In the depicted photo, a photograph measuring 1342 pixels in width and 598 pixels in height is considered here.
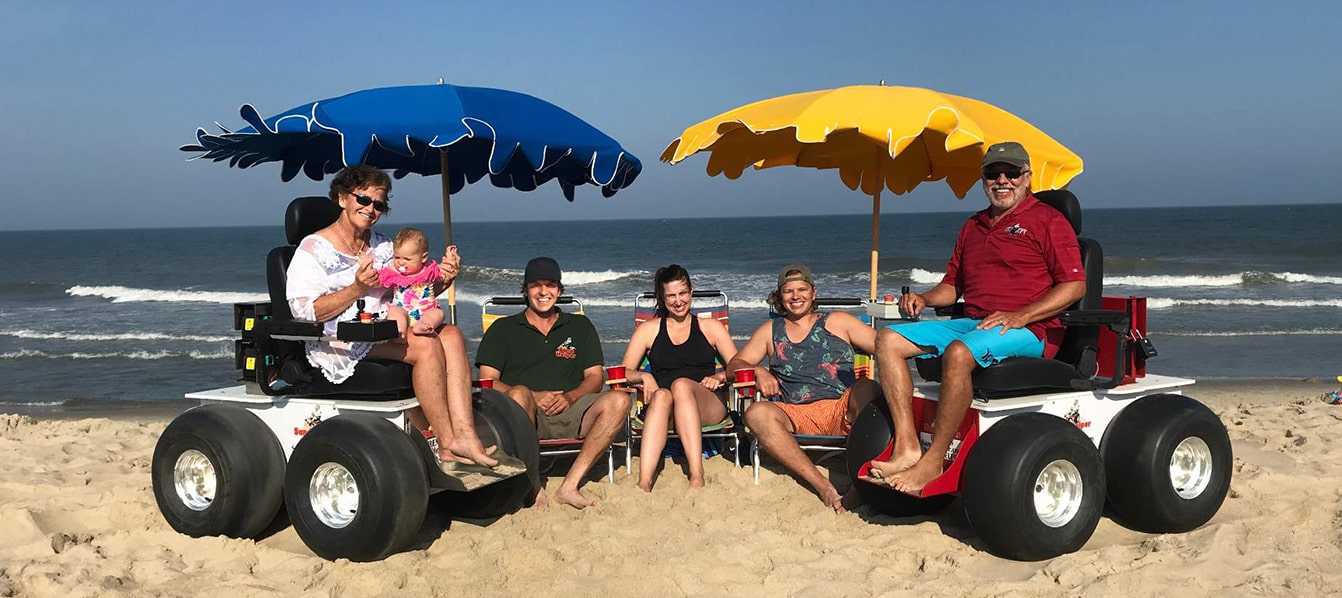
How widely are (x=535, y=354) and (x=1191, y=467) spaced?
316cm

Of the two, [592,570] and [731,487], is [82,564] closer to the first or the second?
[592,570]

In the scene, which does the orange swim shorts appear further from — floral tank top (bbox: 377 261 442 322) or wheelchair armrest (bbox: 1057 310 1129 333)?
floral tank top (bbox: 377 261 442 322)

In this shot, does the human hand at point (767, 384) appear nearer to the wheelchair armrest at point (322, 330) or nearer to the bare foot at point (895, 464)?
the bare foot at point (895, 464)

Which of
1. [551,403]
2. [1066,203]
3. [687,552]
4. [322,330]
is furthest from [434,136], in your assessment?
[1066,203]

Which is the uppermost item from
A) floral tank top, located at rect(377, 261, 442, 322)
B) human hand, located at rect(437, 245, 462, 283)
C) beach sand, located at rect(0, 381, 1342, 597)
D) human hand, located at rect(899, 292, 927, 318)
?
human hand, located at rect(437, 245, 462, 283)

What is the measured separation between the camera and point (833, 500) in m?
4.85

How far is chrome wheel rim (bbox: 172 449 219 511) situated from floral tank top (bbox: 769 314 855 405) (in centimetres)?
277

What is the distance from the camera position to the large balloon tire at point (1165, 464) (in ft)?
14.0

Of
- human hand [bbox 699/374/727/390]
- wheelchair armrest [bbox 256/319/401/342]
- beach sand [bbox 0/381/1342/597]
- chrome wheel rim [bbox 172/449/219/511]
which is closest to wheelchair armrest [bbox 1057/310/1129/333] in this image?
beach sand [bbox 0/381/1342/597]

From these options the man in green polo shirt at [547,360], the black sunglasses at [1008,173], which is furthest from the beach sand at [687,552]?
the black sunglasses at [1008,173]

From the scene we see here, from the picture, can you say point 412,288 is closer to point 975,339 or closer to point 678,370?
point 678,370

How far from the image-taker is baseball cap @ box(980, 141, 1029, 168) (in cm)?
439

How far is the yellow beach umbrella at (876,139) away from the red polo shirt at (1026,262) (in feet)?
1.56

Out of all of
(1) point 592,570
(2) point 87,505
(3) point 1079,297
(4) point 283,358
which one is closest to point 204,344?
(2) point 87,505
